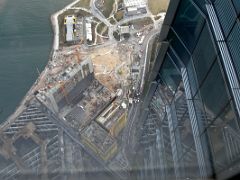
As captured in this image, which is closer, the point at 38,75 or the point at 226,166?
the point at 226,166

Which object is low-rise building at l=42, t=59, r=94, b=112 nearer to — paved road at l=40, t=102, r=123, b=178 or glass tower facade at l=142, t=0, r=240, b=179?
paved road at l=40, t=102, r=123, b=178

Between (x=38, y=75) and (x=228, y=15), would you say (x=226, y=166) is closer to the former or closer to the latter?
(x=228, y=15)

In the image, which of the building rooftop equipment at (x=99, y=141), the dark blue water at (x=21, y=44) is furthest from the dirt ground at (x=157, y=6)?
the building rooftop equipment at (x=99, y=141)

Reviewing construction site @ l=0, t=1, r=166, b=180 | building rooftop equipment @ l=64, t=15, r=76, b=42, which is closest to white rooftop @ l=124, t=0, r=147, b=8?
construction site @ l=0, t=1, r=166, b=180

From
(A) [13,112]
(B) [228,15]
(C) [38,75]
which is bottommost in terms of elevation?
(A) [13,112]

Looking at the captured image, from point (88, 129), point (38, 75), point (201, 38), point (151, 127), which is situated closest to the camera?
point (201, 38)

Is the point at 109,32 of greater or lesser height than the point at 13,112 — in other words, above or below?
above

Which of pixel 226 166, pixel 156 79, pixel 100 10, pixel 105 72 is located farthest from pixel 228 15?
pixel 100 10
